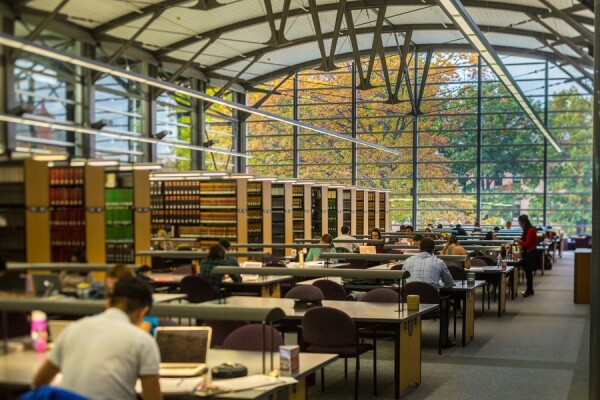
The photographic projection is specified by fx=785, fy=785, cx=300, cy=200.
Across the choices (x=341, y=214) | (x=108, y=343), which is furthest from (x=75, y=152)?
(x=108, y=343)

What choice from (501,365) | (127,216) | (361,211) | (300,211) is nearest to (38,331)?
(501,365)

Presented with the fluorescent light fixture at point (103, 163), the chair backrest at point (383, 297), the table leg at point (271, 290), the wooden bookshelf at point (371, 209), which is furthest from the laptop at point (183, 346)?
the wooden bookshelf at point (371, 209)

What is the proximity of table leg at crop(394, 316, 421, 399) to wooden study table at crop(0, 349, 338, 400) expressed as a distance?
A: 6.28 ft

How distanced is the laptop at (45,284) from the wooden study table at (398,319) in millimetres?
1334

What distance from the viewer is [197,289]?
898 centimetres

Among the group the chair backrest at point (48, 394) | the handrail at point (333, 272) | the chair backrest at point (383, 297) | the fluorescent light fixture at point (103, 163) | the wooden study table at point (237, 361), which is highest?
the fluorescent light fixture at point (103, 163)

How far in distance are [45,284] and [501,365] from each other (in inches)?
195

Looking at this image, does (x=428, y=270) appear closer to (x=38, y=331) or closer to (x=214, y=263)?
Answer: (x=214, y=263)

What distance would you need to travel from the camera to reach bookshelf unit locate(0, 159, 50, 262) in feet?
43.6

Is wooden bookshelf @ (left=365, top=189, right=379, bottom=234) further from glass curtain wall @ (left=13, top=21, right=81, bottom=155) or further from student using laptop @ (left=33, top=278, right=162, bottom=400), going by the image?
student using laptop @ (left=33, top=278, right=162, bottom=400)

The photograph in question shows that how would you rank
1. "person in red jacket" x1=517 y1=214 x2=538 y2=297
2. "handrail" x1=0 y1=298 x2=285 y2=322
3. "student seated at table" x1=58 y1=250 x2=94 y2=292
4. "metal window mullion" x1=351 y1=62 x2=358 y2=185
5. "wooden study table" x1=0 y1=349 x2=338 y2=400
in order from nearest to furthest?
"wooden study table" x1=0 y1=349 x2=338 y2=400, "handrail" x1=0 y1=298 x2=285 y2=322, "student seated at table" x1=58 y1=250 x2=94 y2=292, "person in red jacket" x1=517 y1=214 x2=538 y2=297, "metal window mullion" x1=351 y1=62 x2=358 y2=185

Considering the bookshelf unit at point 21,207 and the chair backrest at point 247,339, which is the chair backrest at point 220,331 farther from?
the bookshelf unit at point 21,207

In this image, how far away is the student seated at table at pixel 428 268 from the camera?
9031 millimetres

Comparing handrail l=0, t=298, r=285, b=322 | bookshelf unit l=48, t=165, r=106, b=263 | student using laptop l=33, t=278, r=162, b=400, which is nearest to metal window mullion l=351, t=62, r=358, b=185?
bookshelf unit l=48, t=165, r=106, b=263
